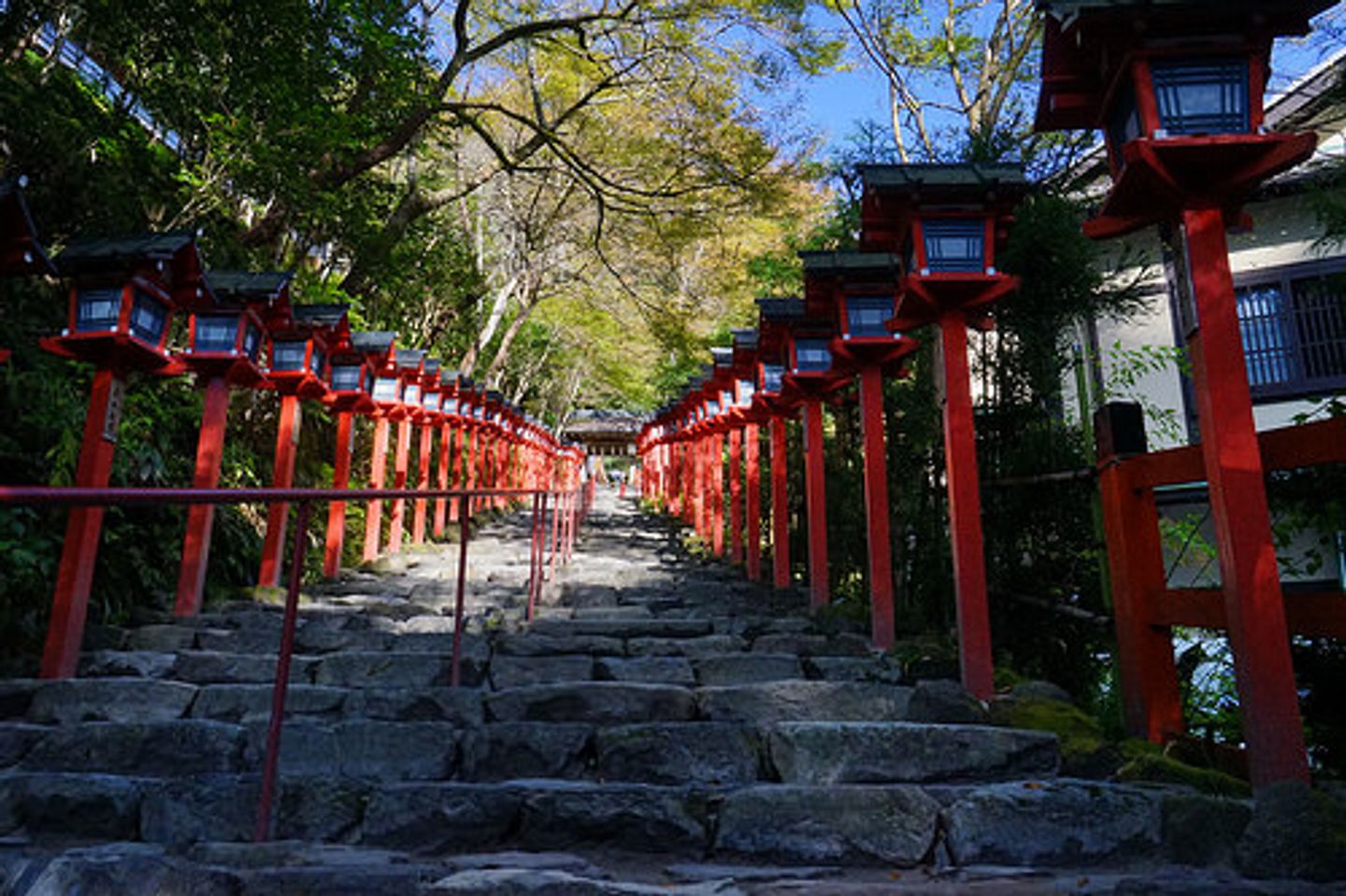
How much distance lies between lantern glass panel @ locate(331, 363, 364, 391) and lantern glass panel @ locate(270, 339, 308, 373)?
104 centimetres

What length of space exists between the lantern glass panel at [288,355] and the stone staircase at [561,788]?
3.19 m

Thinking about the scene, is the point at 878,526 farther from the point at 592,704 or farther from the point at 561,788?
the point at 561,788

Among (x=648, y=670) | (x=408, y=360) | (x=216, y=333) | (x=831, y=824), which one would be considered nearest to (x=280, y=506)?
(x=216, y=333)

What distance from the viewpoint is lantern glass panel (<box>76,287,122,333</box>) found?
4.28 metres

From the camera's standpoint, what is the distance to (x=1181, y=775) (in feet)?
8.37

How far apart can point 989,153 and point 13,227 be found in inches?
280

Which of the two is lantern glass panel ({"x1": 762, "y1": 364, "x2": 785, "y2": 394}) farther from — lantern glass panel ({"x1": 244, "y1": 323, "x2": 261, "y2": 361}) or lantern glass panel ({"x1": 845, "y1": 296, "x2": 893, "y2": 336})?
lantern glass panel ({"x1": 244, "y1": 323, "x2": 261, "y2": 361})

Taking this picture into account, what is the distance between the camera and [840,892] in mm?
2016

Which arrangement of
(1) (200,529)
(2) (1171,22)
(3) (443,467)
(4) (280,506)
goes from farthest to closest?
(3) (443,467), (4) (280,506), (1) (200,529), (2) (1171,22)

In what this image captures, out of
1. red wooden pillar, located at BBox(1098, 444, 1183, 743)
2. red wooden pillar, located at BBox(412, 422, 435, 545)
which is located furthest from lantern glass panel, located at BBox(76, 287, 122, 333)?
red wooden pillar, located at BBox(412, 422, 435, 545)

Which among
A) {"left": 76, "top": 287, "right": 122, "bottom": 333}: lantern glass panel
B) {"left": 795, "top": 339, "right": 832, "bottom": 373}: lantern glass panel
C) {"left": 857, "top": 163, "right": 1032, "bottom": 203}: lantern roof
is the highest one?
{"left": 857, "top": 163, "right": 1032, "bottom": 203}: lantern roof

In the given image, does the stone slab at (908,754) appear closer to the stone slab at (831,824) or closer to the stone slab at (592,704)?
the stone slab at (831,824)

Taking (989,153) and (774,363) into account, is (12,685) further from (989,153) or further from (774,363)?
(989,153)

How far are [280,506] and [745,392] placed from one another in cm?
522
